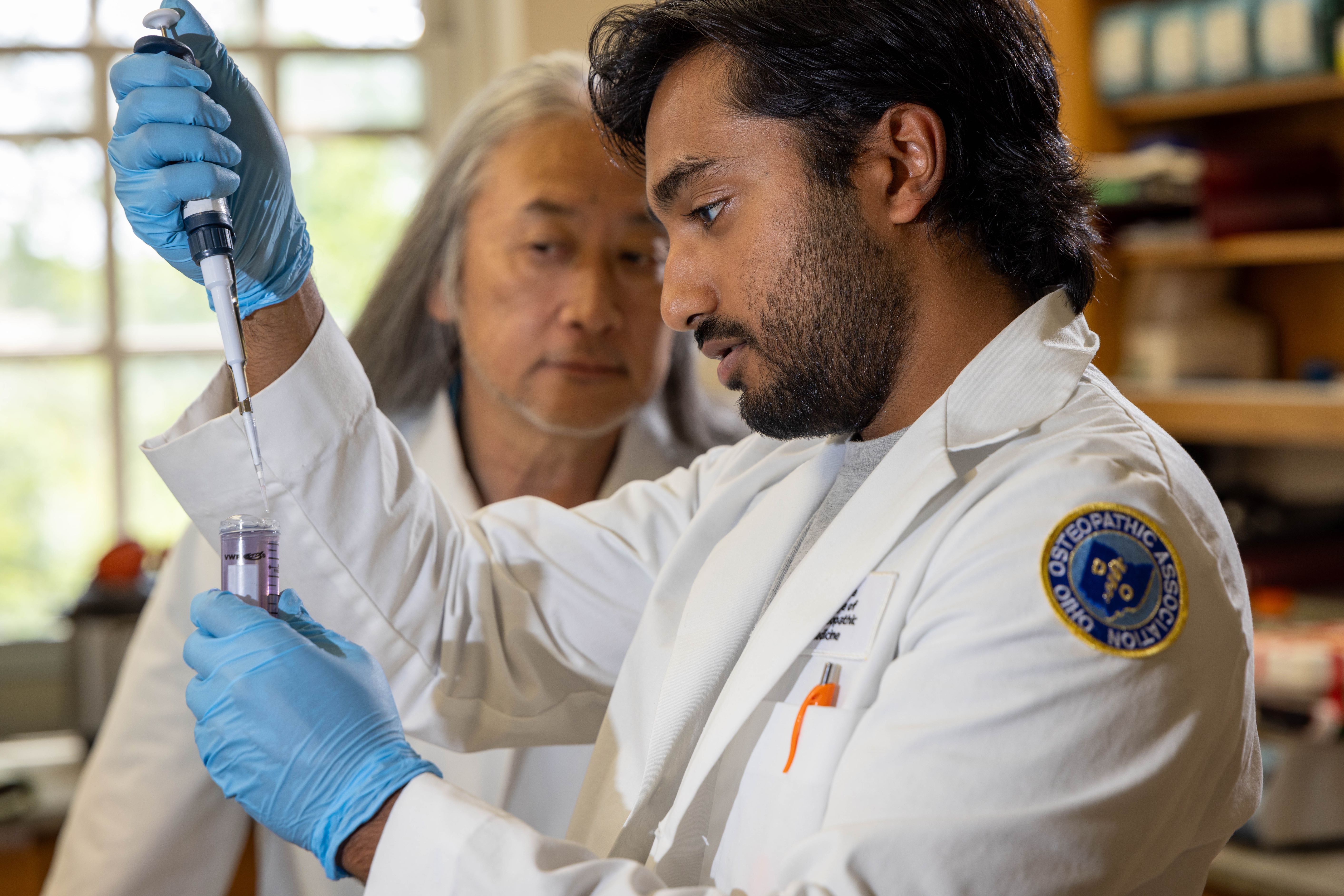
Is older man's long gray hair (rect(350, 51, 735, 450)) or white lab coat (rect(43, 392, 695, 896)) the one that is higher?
older man's long gray hair (rect(350, 51, 735, 450))

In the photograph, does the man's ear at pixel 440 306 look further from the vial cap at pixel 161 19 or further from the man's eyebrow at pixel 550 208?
the vial cap at pixel 161 19

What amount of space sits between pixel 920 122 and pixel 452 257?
0.84 m

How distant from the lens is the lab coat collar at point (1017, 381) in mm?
909

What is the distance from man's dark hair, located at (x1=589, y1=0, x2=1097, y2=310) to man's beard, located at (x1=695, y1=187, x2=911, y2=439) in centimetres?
5

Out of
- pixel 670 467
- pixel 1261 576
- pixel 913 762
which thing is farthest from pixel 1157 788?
pixel 1261 576

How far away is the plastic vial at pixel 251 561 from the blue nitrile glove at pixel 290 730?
15 mm

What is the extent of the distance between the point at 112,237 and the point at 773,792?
3.05 m

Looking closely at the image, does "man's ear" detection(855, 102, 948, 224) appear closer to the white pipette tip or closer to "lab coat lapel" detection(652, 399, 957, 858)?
"lab coat lapel" detection(652, 399, 957, 858)

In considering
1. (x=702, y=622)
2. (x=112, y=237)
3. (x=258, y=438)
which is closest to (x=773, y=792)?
(x=702, y=622)

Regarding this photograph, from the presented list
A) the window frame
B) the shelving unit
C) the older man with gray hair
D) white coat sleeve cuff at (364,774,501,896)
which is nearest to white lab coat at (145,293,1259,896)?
white coat sleeve cuff at (364,774,501,896)

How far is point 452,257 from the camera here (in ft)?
5.45

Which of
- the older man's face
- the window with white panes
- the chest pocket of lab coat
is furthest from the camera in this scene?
the window with white panes

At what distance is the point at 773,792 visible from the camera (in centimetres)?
90

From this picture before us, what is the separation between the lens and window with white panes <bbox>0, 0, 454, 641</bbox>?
10.7 ft
